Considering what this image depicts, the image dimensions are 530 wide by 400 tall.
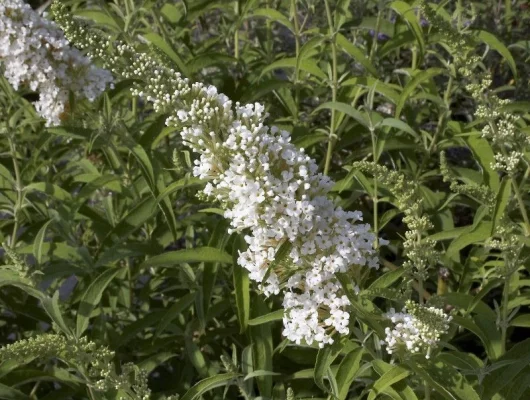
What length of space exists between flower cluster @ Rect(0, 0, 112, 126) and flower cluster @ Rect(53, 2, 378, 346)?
82 centimetres

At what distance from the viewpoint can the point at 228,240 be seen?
2938 mm

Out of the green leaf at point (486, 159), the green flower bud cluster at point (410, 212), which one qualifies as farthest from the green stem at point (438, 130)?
the green flower bud cluster at point (410, 212)

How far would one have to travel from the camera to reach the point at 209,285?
9.60ft

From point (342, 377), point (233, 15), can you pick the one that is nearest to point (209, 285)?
point (342, 377)

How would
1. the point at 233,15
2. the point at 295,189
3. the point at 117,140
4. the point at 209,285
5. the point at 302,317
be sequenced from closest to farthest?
the point at 295,189 < the point at 302,317 < the point at 209,285 < the point at 117,140 < the point at 233,15

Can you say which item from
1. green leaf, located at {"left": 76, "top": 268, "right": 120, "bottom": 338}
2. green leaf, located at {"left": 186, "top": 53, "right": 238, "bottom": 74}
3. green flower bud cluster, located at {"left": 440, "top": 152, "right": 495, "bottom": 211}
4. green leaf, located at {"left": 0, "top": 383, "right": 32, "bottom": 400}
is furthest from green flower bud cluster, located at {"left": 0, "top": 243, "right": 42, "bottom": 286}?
green flower bud cluster, located at {"left": 440, "top": 152, "right": 495, "bottom": 211}

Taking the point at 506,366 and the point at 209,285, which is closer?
the point at 506,366

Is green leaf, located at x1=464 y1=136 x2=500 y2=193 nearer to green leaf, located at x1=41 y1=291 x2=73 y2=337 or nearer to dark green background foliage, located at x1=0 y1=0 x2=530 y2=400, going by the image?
dark green background foliage, located at x1=0 y1=0 x2=530 y2=400

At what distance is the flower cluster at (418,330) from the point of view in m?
2.14

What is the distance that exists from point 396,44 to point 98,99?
126cm

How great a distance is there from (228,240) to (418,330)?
96 cm

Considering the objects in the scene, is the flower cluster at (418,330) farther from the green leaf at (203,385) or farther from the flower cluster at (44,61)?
the flower cluster at (44,61)

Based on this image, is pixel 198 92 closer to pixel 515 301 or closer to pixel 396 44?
pixel 515 301

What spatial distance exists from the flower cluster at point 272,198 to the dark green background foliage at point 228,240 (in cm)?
14
